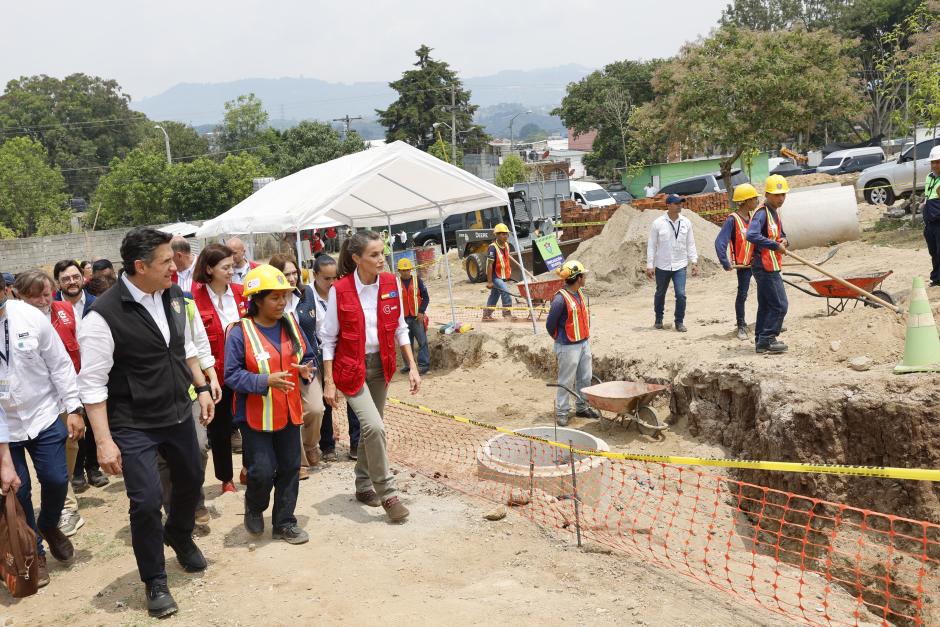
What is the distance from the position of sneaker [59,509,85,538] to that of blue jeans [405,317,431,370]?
5739 millimetres

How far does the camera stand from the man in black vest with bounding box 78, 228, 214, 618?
3607mm

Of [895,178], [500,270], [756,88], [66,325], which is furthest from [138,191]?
[66,325]

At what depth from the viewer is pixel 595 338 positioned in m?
9.84

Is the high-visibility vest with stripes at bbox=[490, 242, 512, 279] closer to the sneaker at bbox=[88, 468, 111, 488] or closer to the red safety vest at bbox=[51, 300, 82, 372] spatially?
the sneaker at bbox=[88, 468, 111, 488]

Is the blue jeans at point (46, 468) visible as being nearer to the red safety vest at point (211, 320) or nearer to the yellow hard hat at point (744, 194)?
the red safety vest at point (211, 320)

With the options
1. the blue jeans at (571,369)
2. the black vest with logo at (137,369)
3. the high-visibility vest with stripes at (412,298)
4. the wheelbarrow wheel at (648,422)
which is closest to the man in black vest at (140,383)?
the black vest with logo at (137,369)

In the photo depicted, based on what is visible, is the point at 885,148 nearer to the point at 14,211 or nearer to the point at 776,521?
the point at 776,521

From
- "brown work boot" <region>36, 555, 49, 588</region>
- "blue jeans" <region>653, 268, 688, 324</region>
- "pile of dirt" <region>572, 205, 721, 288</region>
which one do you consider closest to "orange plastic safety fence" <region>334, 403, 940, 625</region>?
"brown work boot" <region>36, 555, 49, 588</region>

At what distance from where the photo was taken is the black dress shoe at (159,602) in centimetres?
379

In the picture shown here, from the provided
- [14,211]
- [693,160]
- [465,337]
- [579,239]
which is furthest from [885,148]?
[14,211]

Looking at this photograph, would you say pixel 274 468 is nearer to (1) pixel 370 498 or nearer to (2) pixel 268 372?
(2) pixel 268 372

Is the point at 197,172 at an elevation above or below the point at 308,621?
above

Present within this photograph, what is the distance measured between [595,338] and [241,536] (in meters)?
5.98

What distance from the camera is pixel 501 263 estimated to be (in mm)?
12391
